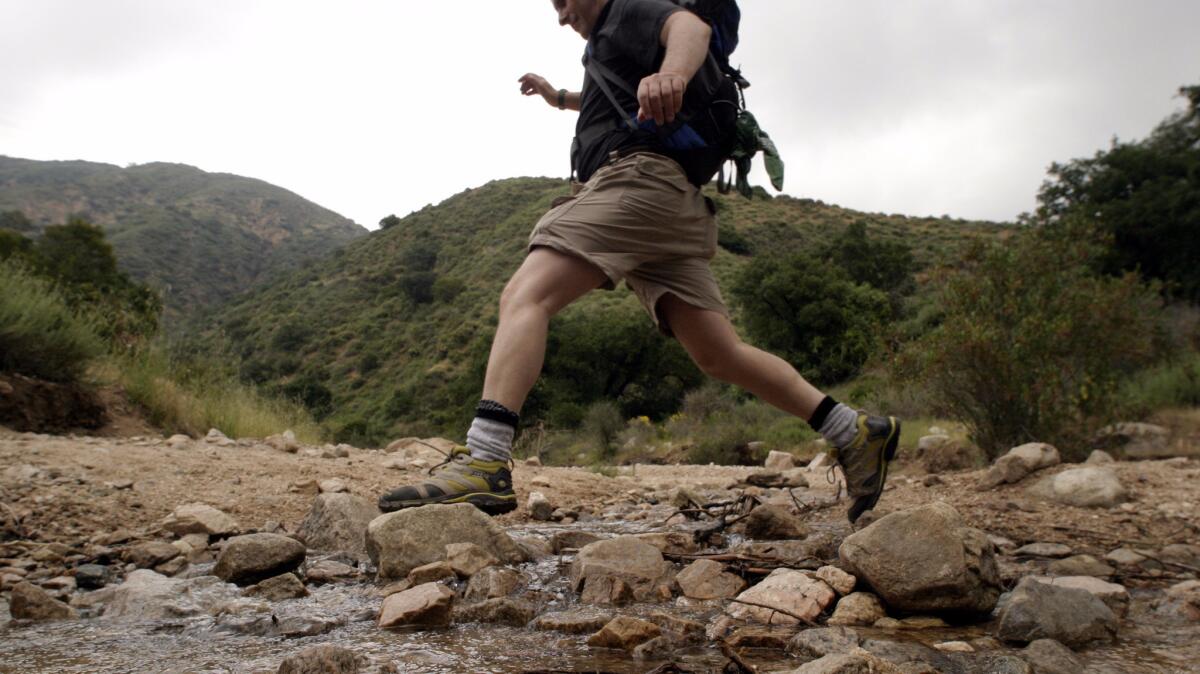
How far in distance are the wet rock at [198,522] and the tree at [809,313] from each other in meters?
21.3

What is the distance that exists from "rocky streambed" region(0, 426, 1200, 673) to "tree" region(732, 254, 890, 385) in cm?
2016

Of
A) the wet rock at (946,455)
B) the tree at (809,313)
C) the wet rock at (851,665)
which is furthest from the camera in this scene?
the tree at (809,313)

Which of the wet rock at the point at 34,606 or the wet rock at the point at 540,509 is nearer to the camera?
the wet rock at the point at 34,606

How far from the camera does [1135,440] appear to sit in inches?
228

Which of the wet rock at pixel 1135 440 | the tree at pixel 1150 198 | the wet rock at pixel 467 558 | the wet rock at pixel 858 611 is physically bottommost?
the wet rock at pixel 467 558

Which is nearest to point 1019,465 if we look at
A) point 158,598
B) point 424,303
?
point 158,598

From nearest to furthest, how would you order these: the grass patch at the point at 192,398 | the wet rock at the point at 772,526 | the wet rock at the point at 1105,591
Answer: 1. the wet rock at the point at 1105,591
2. the wet rock at the point at 772,526
3. the grass patch at the point at 192,398

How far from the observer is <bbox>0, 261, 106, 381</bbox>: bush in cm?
519

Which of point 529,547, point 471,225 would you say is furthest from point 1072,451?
point 471,225

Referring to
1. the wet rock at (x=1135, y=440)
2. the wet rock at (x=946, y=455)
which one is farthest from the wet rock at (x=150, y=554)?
the wet rock at (x=1135, y=440)

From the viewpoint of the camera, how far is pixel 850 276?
99.1 feet

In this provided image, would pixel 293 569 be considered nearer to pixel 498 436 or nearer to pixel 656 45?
pixel 498 436

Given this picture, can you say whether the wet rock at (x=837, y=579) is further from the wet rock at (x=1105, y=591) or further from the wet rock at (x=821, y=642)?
the wet rock at (x=1105, y=591)

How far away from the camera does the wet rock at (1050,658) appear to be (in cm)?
133
